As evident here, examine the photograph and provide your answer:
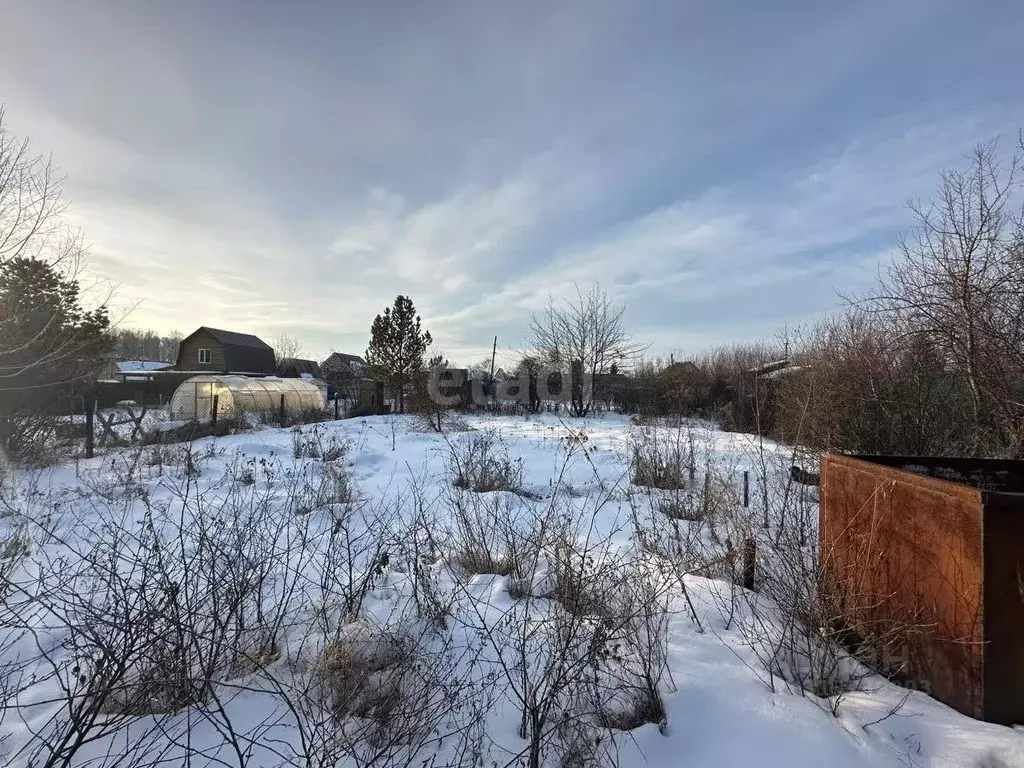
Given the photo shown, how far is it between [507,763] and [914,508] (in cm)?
207

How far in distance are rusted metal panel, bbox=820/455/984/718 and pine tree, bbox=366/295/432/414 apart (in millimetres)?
20156

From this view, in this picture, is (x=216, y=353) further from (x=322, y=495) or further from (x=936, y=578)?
(x=936, y=578)

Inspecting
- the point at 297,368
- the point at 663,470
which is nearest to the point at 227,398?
the point at 663,470

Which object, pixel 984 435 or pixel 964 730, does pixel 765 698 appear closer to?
pixel 964 730

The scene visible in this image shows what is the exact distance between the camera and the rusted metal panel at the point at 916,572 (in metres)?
1.76

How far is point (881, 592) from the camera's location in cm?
217

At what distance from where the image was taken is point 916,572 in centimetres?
202

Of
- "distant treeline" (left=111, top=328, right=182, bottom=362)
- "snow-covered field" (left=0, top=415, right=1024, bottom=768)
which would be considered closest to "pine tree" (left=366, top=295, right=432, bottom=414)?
"snow-covered field" (left=0, top=415, right=1024, bottom=768)

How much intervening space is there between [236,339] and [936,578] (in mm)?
41532

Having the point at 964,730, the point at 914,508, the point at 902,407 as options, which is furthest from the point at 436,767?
the point at 902,407

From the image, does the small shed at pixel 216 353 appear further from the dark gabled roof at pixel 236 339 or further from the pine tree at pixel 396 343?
the pine tree at pixel 396 343

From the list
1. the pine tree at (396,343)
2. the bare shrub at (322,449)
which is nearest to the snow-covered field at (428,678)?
the bare shrub at (322,449)

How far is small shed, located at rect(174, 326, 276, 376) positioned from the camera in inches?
1341

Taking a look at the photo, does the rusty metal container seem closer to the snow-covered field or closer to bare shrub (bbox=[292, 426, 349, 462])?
the snow-covered field
